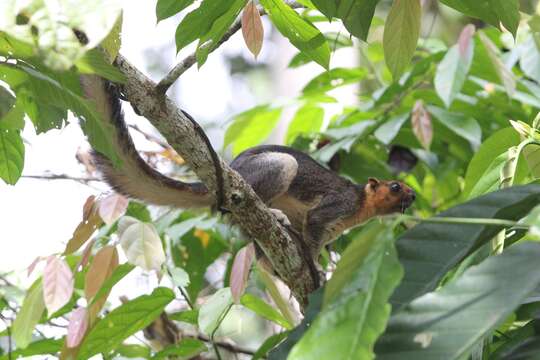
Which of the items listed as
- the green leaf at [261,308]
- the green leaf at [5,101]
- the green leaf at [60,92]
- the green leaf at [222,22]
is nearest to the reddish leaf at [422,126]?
the green leaf at [261,308]

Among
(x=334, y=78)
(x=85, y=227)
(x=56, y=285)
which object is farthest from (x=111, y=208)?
(x=334, y=78)

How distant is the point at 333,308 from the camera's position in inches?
51.6

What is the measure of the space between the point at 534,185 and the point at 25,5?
1091mm

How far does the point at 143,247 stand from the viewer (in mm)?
2602

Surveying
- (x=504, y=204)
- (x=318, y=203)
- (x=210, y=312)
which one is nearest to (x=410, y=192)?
(x=318, y=203)

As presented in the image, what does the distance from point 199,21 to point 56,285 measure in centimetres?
93

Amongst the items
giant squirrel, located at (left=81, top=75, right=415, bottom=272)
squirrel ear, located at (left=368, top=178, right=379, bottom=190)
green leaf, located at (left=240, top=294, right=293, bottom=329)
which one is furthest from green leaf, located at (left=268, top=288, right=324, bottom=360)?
squirrel ear, located at (left=368, top=178, right=379, bottom=190)

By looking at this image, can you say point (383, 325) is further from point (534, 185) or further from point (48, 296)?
point (48, 296)

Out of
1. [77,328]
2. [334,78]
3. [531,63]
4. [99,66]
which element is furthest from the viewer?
[334,78]

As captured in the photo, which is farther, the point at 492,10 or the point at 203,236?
the point at 203,236

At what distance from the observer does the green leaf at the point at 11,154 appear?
230 cm

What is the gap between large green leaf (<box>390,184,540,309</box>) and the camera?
1562mm

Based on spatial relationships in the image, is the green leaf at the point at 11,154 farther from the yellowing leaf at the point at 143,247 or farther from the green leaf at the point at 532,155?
the green leaf at the point at 532,155

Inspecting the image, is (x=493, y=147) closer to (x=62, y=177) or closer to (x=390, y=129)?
(x=390, y=129)
